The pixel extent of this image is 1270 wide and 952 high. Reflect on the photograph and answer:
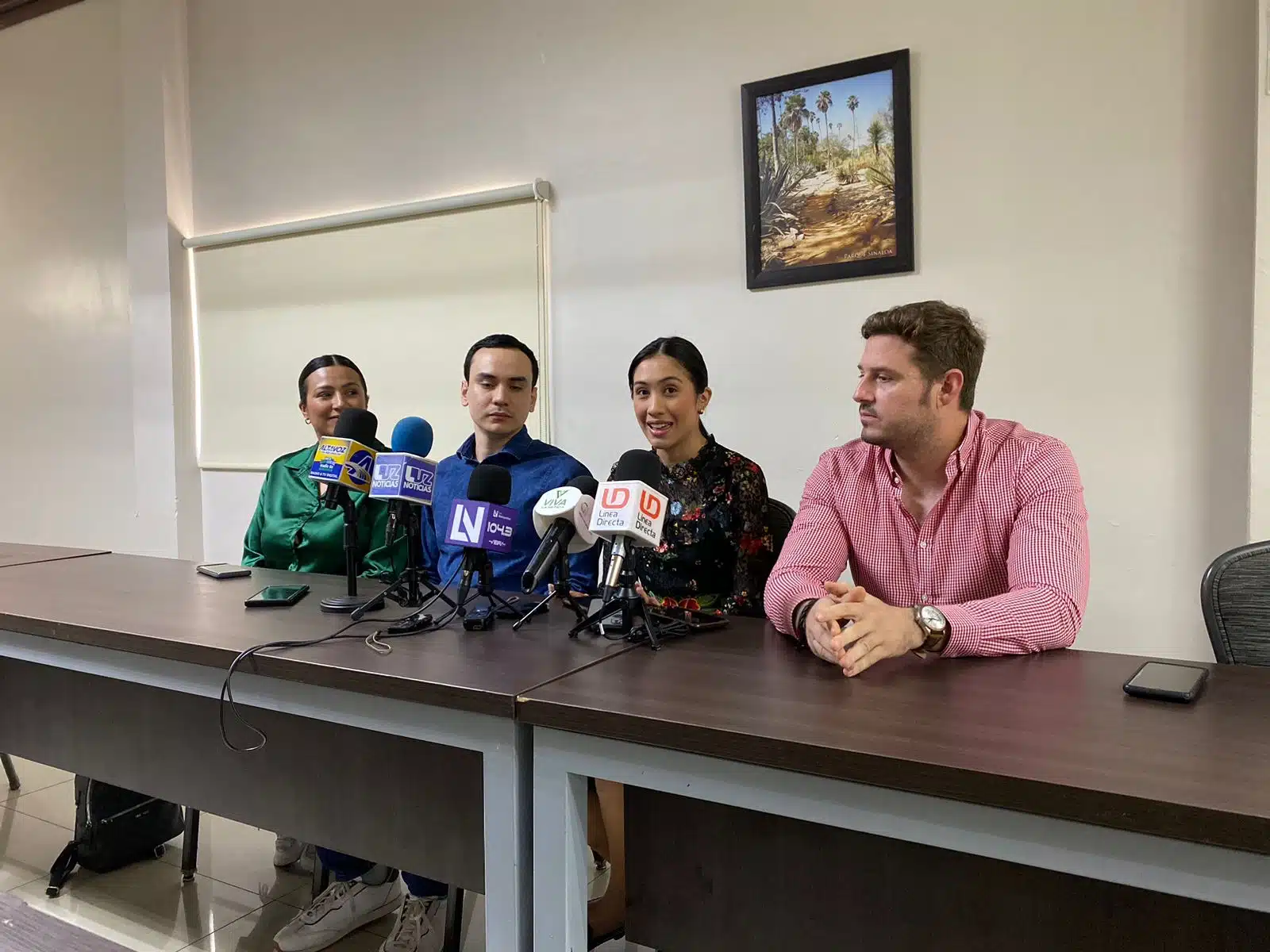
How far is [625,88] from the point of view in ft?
9.45

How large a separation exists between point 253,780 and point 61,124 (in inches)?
162

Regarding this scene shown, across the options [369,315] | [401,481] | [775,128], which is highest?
[775,128]

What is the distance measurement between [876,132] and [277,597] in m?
2.01

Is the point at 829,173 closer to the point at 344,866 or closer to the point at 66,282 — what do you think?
the point at 344,866

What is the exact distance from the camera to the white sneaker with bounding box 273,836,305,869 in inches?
86.4

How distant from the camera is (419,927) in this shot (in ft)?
5.79

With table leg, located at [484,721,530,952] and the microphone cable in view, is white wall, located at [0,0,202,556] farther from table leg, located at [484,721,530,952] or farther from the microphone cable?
table leg, located at [484,721,530,952]

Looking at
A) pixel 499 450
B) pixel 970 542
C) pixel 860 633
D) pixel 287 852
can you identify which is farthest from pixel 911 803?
pixel 287 852

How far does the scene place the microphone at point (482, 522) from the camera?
51.2 inches

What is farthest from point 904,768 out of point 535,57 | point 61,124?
point 61,124

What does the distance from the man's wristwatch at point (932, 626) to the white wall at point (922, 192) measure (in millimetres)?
1381

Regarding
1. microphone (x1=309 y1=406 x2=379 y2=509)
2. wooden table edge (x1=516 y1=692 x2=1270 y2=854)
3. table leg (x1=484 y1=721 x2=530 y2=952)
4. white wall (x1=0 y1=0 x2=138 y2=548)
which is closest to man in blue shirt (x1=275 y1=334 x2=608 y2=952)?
microphone (x1=309 y1=406 x2=379 y2=509)

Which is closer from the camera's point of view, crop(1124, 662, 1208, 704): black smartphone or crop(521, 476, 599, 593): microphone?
crop(1124, 662, 1208, 704): black smartphone

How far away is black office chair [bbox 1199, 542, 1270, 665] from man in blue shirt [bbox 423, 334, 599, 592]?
124cm
